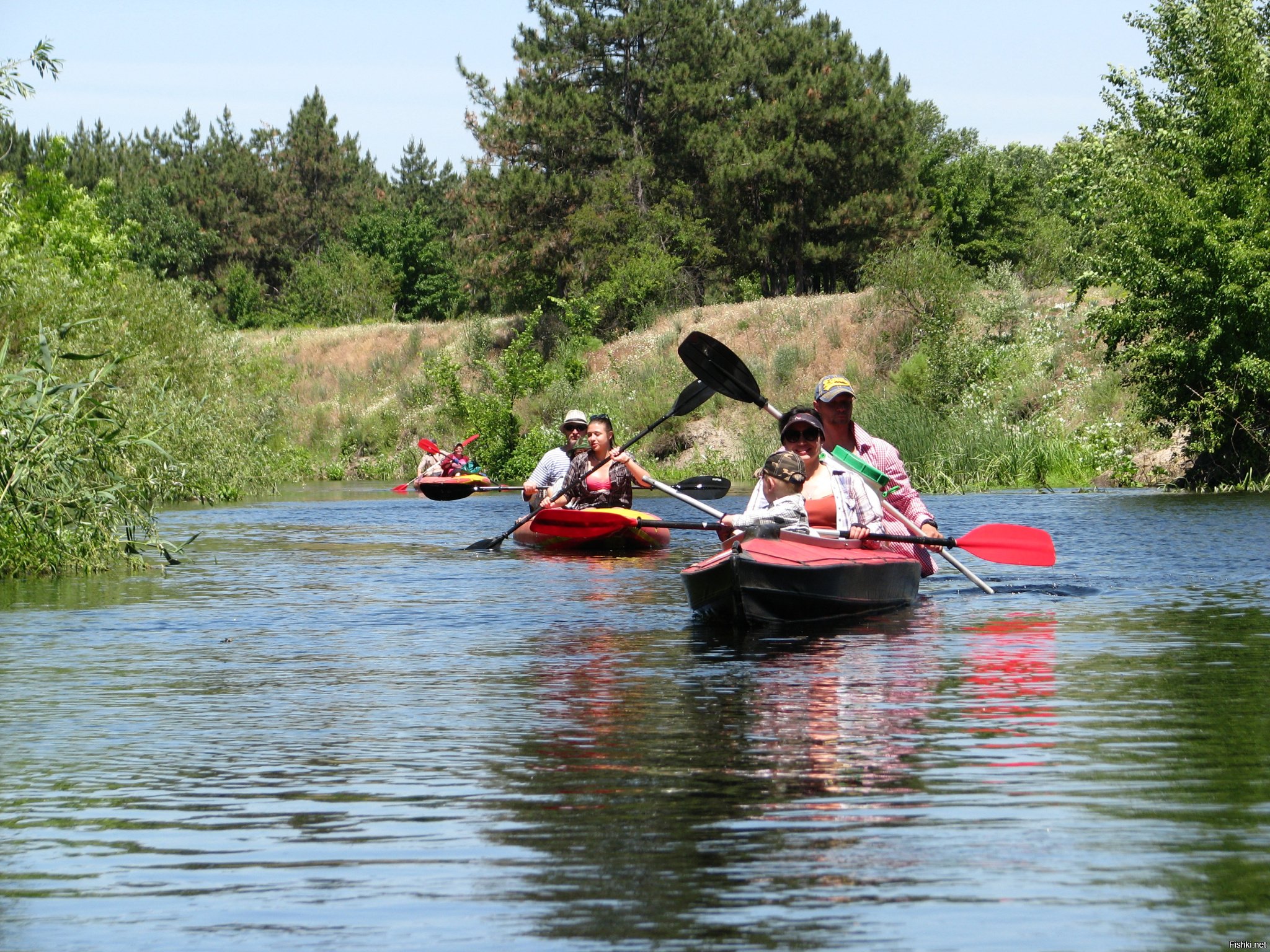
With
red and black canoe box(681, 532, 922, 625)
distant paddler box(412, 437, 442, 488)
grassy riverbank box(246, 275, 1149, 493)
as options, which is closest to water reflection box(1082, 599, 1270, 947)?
red and black canoe box(681, 532, 922, 625)

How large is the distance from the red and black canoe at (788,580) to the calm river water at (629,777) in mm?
268

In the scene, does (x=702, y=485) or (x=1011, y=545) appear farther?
(x=702, y=485)

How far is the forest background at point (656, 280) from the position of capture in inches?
966

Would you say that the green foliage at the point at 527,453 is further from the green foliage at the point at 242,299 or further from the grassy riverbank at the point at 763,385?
the green foliage at the point at 242,299

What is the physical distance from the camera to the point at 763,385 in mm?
44312

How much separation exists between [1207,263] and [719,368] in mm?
12762

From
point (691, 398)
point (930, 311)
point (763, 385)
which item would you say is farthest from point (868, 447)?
point (763, 385)

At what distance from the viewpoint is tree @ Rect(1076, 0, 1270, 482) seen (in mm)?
24406

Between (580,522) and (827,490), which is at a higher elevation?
(827,490)

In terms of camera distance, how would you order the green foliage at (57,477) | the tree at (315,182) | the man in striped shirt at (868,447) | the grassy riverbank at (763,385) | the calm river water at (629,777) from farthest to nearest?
the tree at (315,182), the grassy riverbank at (763,385), the green foliage at (57,477), the man in striped shirt at (868,447), the calm river water at (629,777)

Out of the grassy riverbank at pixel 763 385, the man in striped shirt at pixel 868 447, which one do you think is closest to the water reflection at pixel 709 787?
the man in striped shirt at pixel 868 447

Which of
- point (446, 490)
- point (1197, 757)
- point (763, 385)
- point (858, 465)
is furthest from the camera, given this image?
point (763, 385)

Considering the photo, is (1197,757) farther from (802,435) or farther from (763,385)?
(763,385)

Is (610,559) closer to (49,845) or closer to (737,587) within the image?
(737,587)
